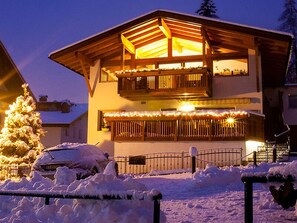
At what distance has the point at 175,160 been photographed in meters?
21.5

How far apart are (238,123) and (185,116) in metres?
2.74

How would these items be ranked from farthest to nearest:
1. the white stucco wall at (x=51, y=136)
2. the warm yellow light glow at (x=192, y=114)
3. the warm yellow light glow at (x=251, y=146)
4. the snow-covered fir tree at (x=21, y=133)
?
1. the white stucco wall at (x=51, y=136)
2. the snow-covered fir tree at (x=21, y=133)
3. the warm yellow light glow at (x=251, y=146)
4. the warm yellow light glow at (x=192, y=114)

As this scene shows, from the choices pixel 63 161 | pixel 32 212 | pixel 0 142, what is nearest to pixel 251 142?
pixel 63 161

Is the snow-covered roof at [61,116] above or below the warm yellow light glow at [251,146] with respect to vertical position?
above

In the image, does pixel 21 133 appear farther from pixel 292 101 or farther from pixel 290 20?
pixel 290 20

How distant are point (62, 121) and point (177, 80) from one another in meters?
17.6

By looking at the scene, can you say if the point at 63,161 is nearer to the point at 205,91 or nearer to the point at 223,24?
the point at 205,91

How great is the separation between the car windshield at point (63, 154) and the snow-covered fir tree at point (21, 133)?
8.42 metres

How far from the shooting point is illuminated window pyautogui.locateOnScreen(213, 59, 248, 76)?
2486 centimetres

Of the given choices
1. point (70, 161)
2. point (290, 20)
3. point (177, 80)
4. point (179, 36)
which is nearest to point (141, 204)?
point (70, 161)

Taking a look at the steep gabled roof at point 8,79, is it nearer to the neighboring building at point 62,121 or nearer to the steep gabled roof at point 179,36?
the steep gabled roof at point 179,36

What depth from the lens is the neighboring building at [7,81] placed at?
99.0 feet

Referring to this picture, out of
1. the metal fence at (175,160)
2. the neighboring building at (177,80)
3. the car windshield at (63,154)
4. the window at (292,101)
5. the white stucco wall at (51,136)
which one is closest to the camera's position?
the car windshield at (63,154)

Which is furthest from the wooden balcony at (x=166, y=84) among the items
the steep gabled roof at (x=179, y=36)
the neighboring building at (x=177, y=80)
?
the steep gabled roof at (x=179, y=36)
